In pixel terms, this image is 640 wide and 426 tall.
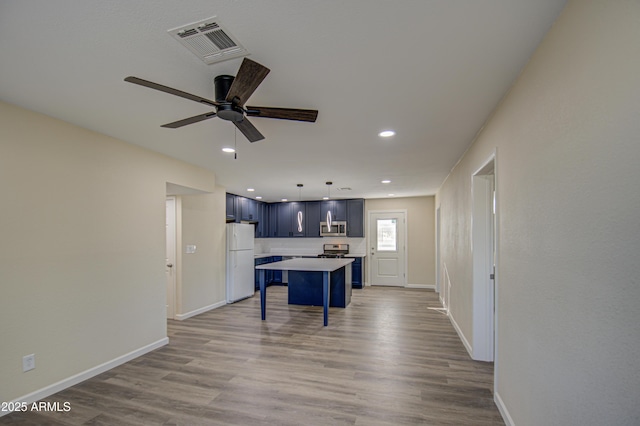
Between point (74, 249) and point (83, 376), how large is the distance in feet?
4.01

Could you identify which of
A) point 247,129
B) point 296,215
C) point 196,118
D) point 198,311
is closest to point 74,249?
point 196,118

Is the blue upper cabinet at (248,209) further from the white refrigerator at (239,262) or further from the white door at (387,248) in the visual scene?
the white door at (387,248)

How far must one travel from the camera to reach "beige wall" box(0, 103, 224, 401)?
2453 millimetres

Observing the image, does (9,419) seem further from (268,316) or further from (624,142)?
(624,142)

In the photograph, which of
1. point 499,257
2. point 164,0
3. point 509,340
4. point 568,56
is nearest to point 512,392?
point 509,340

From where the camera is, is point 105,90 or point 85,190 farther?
point 85,190

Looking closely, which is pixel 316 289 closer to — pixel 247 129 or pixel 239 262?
pixel 239 262

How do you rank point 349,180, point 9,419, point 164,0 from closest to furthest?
point 164,0, point 9,419, point 349,180

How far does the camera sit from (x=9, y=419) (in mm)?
2314

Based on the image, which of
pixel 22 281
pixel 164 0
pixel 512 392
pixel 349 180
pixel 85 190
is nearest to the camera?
pixel 164 0

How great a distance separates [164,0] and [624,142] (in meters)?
1.85

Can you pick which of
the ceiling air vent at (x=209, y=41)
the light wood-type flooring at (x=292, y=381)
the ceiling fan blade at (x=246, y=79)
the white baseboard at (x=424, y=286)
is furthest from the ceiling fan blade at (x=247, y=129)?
the white baseboard at (x=424, y=286)

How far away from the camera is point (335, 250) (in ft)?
27.9

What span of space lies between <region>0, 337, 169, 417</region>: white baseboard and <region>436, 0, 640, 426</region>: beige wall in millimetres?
3660
